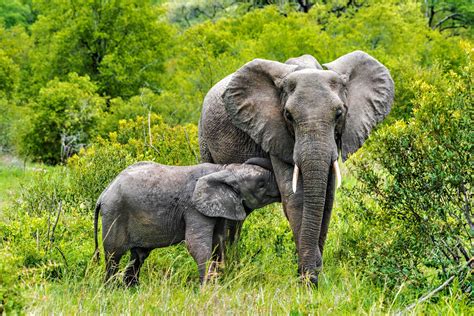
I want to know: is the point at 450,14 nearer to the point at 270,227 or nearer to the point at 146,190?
the point at 270,227

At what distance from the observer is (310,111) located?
6.79 meters

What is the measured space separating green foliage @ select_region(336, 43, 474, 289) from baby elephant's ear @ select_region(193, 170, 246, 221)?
1.25 m

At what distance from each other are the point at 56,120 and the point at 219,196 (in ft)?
52.0

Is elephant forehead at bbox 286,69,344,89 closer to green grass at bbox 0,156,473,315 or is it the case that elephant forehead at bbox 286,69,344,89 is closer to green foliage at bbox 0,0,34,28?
green grass at bbox 0,156,473,315

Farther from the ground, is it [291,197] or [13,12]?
[291,197]

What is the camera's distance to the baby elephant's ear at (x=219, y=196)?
23.9ft

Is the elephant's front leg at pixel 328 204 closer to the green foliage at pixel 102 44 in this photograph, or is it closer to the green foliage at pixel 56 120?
the green foliage at pixel 56 120

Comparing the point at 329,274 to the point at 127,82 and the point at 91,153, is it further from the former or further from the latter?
the point at 127,82

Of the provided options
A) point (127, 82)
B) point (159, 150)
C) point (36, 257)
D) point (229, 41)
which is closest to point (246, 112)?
point (36, 257)

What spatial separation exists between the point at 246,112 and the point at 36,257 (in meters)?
2.53

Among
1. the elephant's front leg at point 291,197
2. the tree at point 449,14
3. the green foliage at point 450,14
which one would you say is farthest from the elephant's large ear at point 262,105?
the tree at point 449,14

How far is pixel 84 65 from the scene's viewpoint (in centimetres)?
3120

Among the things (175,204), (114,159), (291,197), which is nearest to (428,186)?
(291,197)

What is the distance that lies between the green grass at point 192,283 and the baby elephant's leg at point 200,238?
21cm
